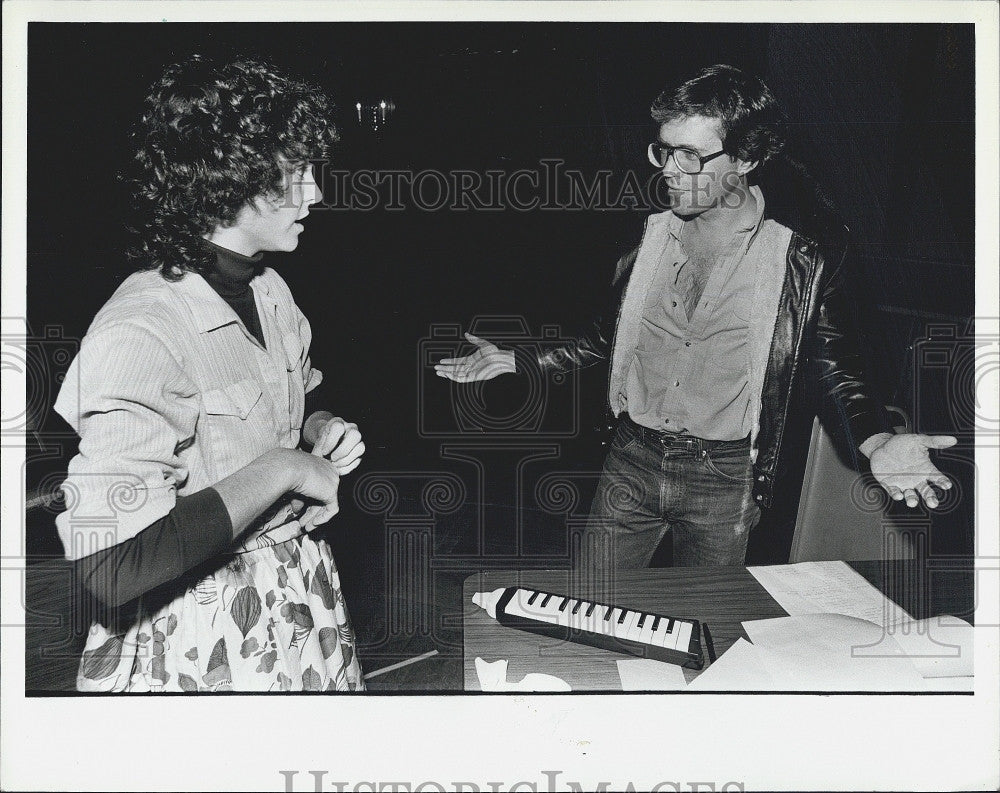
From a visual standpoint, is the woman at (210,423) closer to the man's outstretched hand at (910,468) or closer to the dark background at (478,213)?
the dark background at (478,213)

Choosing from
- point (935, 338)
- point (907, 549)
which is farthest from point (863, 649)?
point (935, 338)

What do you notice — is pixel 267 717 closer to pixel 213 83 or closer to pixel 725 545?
pixel 725 545

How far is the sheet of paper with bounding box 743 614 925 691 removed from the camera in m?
2.29

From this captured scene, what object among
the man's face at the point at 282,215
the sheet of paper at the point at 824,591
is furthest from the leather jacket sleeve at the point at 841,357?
the man's face at the point at 282,215

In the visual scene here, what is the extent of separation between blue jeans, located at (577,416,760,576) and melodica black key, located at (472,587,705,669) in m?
0.15

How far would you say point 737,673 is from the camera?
7.54 ft

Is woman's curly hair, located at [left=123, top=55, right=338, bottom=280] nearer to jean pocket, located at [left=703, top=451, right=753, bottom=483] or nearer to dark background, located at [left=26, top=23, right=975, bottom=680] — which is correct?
dark background, located at [left=26, top=23, right=975, bottom=680]

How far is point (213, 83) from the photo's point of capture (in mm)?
2234

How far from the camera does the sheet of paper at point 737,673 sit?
88.8 inches

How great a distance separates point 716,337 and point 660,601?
2.21ft

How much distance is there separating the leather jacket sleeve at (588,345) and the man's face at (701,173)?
0.81ft

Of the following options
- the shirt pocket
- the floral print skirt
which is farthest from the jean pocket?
the shirt pocket

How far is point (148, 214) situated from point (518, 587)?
1.29 metres

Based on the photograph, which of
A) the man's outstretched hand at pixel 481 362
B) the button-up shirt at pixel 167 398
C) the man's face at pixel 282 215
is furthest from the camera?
the man's outstretched hand at pixel 481 362
